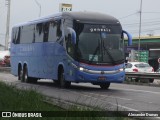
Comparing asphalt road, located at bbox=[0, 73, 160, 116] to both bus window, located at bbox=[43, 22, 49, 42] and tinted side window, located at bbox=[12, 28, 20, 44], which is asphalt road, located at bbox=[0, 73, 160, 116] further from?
tinted side window, located at bbox=[12, 28, 20, 44]

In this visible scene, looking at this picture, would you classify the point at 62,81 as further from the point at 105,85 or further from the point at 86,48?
the point at 86,48

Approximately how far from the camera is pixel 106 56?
2108 centimetres

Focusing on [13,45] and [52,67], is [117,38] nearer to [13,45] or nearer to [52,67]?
[52,67]

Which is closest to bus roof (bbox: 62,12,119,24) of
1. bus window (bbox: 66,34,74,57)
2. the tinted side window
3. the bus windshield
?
the bus windshield

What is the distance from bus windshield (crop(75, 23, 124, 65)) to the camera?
68.8ft

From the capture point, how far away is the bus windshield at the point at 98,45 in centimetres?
2097

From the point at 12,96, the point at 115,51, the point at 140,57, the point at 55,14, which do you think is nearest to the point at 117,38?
the point at 115,51

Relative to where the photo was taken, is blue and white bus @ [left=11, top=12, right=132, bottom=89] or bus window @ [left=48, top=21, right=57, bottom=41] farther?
bus window @ [left=48, top=21, right=57, bottom=41]

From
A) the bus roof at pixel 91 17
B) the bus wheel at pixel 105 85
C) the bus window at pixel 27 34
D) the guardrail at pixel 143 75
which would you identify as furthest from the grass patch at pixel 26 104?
the guardrail at pixel 143 75

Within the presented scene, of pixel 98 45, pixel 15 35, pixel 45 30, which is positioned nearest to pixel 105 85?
pixel 98 45

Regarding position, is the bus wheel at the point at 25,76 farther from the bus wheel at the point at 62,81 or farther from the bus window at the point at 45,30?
the bus wheel at the point at 62,81

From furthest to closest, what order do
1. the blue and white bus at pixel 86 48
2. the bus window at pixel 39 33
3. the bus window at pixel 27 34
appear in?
the bus window at pixel 27 34
the bus window at pixel 39 33
the blue and white bus at pixel 86 48

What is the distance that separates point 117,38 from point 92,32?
45.2 inches

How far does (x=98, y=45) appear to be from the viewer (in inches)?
829
